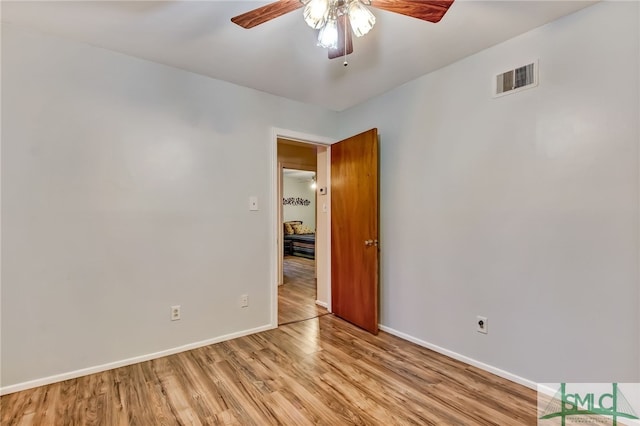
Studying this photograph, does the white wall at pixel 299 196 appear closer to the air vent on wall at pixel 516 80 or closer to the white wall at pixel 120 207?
the white wall at pixel 120 207

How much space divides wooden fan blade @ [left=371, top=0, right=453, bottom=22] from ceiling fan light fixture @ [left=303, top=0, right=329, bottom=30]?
0.77 ft

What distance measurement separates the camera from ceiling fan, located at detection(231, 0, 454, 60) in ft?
4.40

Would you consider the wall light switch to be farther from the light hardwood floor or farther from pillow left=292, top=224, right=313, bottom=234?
pillow left=292, top=224, right=313, bottom=234

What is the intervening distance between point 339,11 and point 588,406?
2615 millimetres

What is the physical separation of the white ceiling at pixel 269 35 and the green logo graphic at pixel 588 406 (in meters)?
2.27

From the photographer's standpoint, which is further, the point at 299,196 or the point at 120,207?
the point at 299,196

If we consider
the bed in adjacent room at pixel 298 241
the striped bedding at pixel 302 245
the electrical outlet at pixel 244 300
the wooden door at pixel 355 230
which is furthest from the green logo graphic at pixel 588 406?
the striped bedding at pixel 302 245

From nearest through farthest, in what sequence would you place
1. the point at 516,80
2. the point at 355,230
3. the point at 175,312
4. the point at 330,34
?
the point at 330,34 < the point at 516,80 < the point at 175,312 < the point at 355,230

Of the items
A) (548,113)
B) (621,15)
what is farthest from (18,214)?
(621,15)

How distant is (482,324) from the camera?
7.20 feet

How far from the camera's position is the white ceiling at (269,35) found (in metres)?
1.75

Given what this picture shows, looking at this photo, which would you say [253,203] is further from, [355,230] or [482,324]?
[482,324]

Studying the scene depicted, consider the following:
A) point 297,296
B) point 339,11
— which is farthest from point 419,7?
point 297,296

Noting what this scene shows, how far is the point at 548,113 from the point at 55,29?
331 cm
